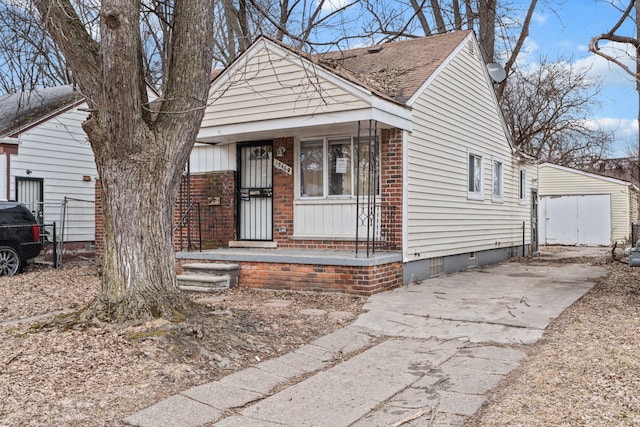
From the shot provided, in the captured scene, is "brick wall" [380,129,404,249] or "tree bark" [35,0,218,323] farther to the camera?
"brick wall" [380,129,404,249]

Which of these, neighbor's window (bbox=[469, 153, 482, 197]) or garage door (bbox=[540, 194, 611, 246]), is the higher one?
neighbor's window (bbox=[469, 153, 482, 197])

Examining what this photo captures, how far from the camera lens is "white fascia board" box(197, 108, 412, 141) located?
8.81 m

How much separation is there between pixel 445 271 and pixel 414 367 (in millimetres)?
6329

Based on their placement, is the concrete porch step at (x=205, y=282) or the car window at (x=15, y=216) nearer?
the concrete porch step at (x=205, y=282)

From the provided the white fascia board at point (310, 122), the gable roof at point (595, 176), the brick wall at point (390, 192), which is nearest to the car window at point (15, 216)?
the white fascia board at point (310, 122)

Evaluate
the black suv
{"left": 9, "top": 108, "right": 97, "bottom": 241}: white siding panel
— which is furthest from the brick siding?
{"left": 9, "top": 108, "right": 97, "bottom": 241}: white siding panel

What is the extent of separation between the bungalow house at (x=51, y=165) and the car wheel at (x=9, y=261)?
77.9 inches

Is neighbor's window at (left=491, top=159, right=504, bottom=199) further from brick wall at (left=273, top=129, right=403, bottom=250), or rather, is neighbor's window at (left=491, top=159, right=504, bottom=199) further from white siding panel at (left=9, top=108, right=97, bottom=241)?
white siding panel at (left=9, top=108, right=97, bottom=241)

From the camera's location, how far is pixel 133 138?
5.46 m

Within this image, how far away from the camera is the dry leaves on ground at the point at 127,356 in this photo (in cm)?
390

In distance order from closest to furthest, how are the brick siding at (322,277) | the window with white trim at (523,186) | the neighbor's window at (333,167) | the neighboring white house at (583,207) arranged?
the brick siding at (322,277) < the neighbor's window at (333,167) < the window with white trim at (523,186) < the neighboring white house at (583,207)

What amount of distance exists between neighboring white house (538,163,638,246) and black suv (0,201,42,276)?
2094cm

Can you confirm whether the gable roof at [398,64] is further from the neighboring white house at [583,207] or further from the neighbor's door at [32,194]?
the neighboring white house at [583,207]

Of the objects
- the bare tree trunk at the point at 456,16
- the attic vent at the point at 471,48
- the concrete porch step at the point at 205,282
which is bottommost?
the concrete porch step at the point at 205,282
